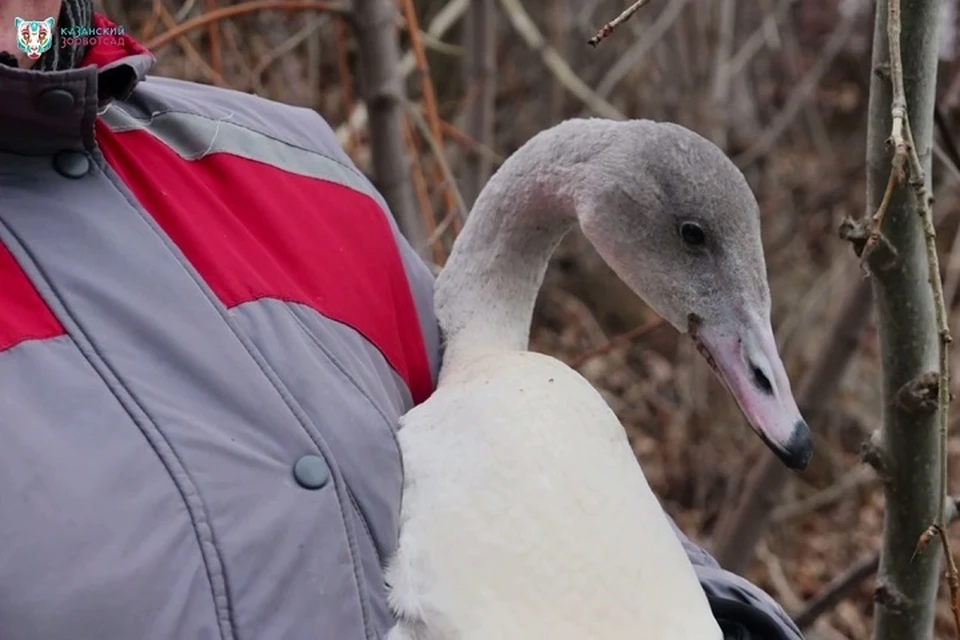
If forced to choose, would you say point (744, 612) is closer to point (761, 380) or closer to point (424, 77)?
point (761, 380)

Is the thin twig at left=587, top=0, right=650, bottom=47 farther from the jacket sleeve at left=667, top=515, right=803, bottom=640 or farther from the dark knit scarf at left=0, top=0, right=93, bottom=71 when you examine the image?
the jacket sleeve at left=667, top=515, right=803, bottom=640

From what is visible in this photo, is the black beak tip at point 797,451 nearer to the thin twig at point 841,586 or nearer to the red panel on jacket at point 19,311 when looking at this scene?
the thin twig at point 841,586

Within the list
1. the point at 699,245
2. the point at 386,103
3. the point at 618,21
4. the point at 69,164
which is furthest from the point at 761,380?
the point at 386,103

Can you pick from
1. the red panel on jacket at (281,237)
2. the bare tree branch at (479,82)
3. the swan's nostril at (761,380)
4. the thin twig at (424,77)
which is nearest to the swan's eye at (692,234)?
the swan's nostril at (761,380)

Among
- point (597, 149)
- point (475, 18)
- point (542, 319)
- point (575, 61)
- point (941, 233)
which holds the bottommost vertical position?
point (542, 319)

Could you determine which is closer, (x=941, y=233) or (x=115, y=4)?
(x=115, y=4)

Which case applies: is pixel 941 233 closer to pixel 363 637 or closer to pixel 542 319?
pixel 542 319

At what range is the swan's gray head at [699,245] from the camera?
124 cm

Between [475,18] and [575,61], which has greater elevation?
[475,18]

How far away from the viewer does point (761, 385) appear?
1.24 m

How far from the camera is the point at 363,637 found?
1.08 metres

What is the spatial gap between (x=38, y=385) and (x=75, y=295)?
10cm

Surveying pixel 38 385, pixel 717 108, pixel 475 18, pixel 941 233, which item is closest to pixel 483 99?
pixel 475 18

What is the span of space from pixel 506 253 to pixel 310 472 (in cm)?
47
